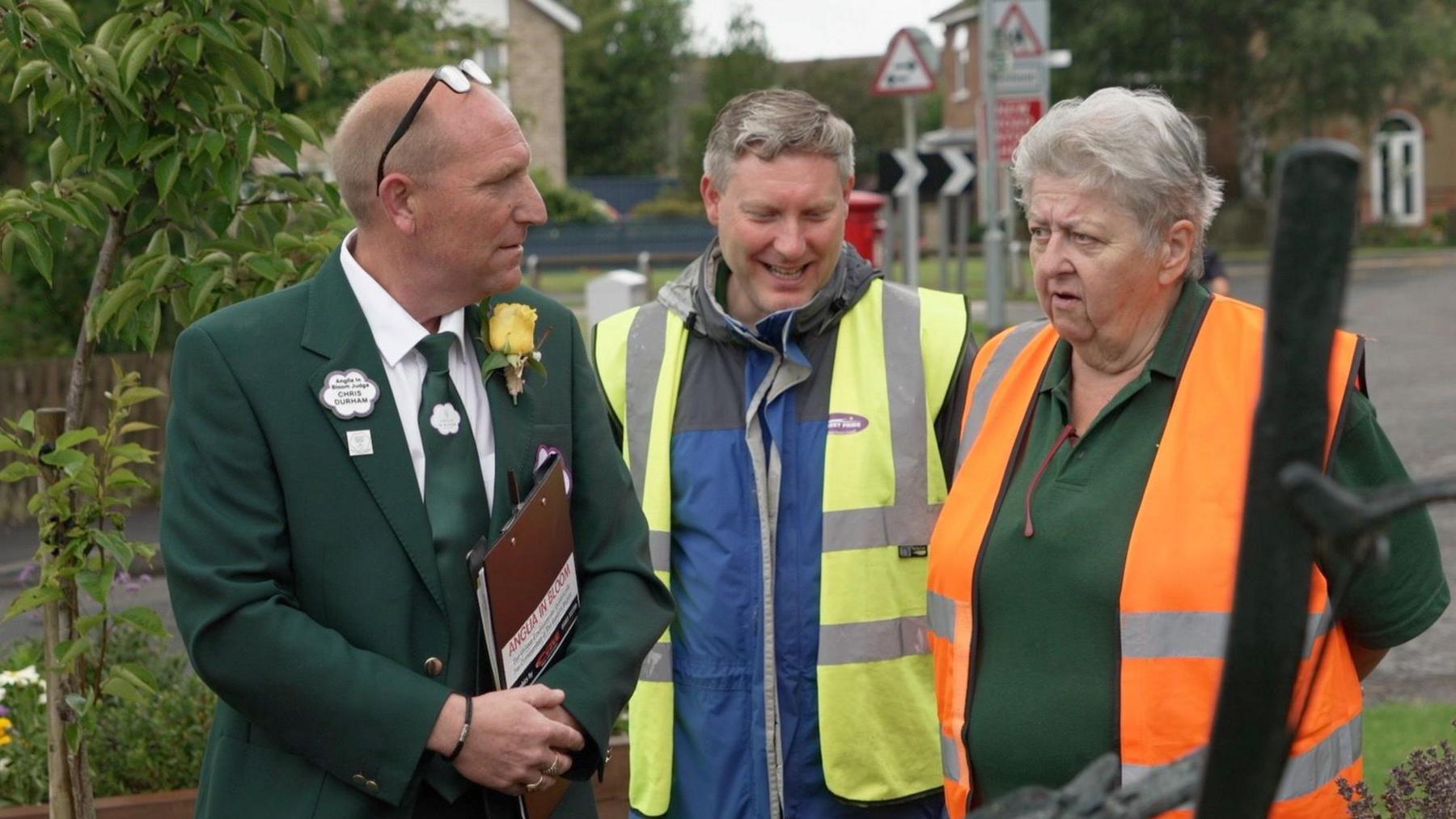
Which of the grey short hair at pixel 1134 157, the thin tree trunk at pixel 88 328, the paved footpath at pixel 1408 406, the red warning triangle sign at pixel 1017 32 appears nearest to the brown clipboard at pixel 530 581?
the grey short hair at pixel 1134 157

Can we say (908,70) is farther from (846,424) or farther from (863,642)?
(863,642)

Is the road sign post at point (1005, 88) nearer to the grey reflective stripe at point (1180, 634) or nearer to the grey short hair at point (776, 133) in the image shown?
the grey short hair at point (776, 133)

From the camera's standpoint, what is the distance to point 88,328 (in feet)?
12.4

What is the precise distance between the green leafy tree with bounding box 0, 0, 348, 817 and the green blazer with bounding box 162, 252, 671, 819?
38.5 inches

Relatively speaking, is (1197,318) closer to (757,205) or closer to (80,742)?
(757,205)

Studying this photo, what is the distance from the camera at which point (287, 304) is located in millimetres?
2799

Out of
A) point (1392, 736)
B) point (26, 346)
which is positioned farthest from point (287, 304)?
point (26, 346)

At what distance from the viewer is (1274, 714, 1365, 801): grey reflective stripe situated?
264 cm

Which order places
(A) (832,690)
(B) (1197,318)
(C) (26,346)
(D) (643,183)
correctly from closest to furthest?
1. (B) (1197,318)
2. (A) (832,690)
3. (C) (26,346)
4. (D) (643,183)

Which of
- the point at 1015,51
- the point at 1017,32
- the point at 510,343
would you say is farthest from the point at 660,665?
the point at 1015,51

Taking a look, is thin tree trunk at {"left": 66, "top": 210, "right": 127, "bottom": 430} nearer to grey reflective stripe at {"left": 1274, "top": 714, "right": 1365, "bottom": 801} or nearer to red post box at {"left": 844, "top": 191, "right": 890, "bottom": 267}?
grey reflective stripe at {"left": 1274, "top": 714, "right": 1365, "bottom": 801}

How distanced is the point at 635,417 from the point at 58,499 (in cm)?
120

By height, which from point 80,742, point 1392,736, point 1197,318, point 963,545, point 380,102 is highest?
point 380,102

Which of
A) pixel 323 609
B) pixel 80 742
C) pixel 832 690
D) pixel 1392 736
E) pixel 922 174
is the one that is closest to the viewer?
pixel 323 609
